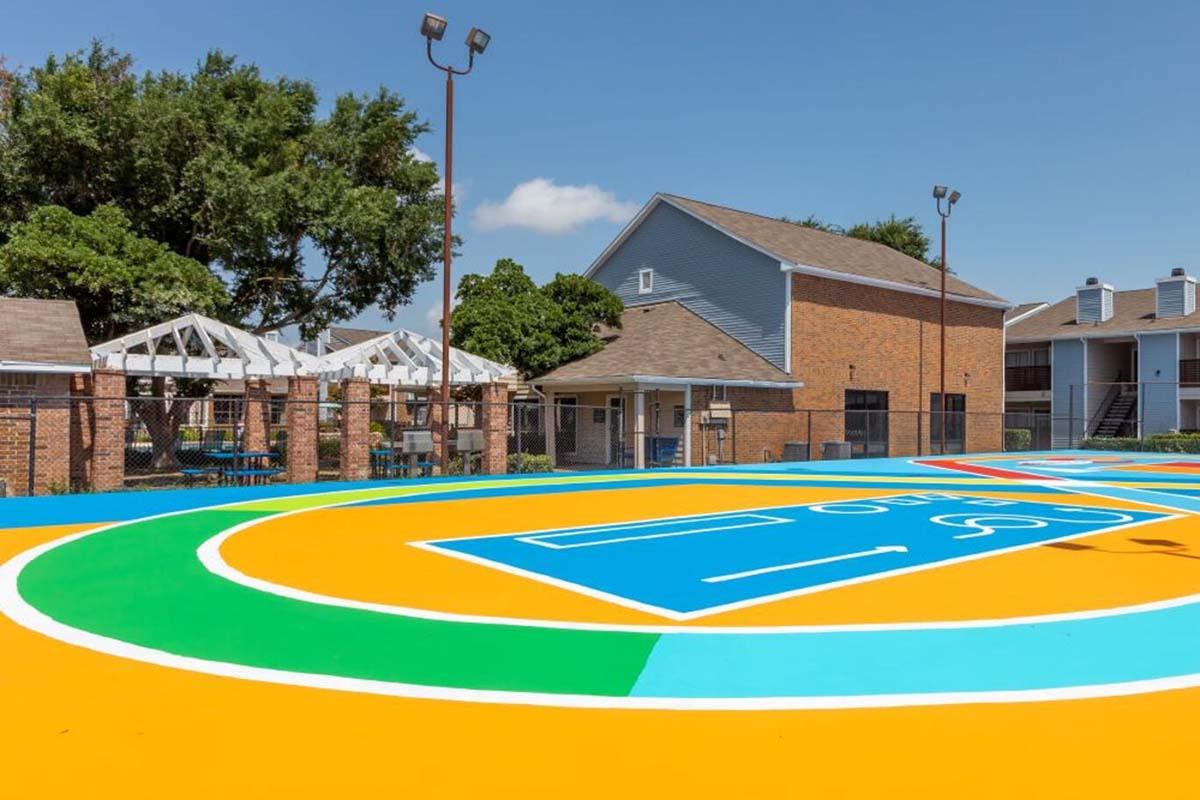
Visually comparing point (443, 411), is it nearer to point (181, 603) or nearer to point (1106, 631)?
point (181, 603)

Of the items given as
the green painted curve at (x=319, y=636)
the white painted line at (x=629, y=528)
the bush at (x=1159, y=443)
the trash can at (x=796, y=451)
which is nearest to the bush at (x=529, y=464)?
the trash can at (x=796, y=451)

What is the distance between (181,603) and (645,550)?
5036 millimetres

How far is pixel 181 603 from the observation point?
7.16 meters

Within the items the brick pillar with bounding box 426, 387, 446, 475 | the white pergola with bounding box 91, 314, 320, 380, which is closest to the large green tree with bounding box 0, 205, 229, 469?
the white pergola with bounding box 91, 314, 320, 380

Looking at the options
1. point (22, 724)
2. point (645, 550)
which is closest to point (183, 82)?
point (645, 550)

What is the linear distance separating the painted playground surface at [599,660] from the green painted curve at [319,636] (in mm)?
35

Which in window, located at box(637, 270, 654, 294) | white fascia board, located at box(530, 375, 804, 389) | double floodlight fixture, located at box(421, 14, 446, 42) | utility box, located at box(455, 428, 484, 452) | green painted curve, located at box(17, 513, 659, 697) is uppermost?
double floodlight fixture, located at box(421, 14, 446, 42)

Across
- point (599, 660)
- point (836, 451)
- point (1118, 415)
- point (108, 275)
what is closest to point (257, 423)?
point (108, 275)

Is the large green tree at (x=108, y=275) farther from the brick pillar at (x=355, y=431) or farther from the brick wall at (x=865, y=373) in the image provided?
the brick wall at (x=865, y=373)

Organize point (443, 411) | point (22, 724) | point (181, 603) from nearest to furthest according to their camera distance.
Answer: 1. point (22, 724)
2. point (181, 603)
3. point (443, 411)

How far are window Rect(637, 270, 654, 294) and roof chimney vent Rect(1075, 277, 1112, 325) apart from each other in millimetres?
24862

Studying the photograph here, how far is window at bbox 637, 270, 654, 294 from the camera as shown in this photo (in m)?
36.2

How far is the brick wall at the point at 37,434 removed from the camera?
17609 millimetres

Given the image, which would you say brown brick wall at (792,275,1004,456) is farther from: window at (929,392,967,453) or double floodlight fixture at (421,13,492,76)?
double floodlight fixture at (421,13,492,76)
